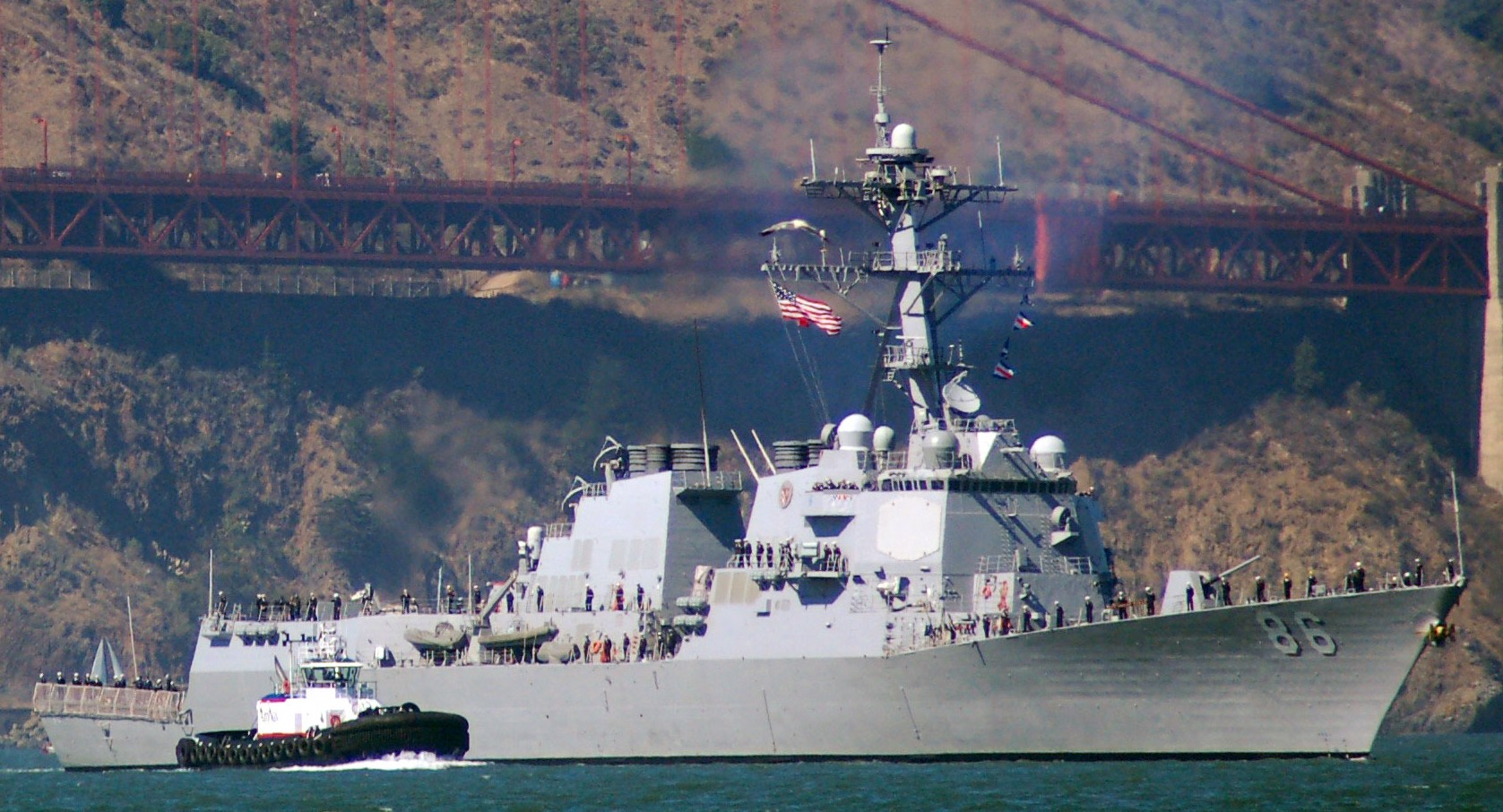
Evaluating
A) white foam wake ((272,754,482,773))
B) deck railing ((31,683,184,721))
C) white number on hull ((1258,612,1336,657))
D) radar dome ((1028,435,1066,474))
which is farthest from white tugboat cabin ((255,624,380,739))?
white number on hull ((1258,612,1336,657))

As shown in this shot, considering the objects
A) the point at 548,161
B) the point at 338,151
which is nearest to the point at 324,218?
the point at 338,151

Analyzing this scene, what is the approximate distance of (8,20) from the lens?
111 metres

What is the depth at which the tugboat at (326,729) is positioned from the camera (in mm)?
56594

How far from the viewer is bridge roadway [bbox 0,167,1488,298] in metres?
97.2

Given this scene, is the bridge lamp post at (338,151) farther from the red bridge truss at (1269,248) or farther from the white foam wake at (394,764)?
the white foam wake at (394,764)

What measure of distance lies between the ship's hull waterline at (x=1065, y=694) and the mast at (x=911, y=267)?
18.1 feet

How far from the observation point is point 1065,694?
5297cm

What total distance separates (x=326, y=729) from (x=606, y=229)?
4444 cm

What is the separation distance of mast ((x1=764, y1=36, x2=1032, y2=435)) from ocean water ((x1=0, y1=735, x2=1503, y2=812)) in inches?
286

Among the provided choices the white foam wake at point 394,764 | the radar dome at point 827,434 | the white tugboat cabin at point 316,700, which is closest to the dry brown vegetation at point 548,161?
the radar dome at point 827,434

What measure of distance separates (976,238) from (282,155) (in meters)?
30.8

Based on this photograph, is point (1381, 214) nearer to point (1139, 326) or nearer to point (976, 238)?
point (1139, 326)

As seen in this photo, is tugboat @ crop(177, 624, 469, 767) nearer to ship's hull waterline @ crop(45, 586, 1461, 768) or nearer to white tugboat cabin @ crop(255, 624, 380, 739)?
white tugboat cabin @ crop(255, 624, 380, 739)

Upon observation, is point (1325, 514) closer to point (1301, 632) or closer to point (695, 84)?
point (695, 84)
